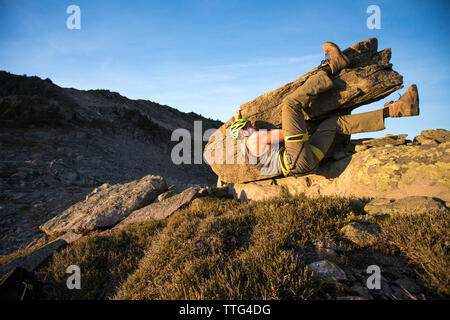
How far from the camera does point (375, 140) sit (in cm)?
561

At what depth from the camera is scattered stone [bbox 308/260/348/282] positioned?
252 cm

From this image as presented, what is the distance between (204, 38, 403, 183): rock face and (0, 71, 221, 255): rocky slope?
10.3 feet

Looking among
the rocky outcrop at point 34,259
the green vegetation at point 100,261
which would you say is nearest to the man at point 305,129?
the green vegetation at point 100,261

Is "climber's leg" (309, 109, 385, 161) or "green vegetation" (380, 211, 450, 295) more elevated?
"climber's leg" (309, 109, 385, 161)

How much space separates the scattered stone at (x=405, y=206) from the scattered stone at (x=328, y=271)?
1990 mm

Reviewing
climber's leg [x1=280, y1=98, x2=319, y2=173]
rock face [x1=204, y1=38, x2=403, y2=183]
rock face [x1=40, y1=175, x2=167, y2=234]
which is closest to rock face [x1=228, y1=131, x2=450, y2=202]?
climber's leg [x1=280, y1=98, x2=319, y2=173]

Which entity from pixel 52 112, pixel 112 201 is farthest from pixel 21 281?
pixel 52 112

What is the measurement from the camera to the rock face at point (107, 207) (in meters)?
6.84

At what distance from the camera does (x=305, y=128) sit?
5.76 m

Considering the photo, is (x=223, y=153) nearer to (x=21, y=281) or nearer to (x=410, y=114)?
(x=410, y=114)

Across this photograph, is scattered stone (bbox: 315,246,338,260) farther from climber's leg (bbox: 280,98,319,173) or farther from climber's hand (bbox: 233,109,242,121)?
climber's hand (bbox: 233,109,242,121)

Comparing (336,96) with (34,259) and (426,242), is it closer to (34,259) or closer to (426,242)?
(426,242)

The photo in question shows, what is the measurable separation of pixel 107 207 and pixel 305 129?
721cm

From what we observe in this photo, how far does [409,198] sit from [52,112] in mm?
24091
